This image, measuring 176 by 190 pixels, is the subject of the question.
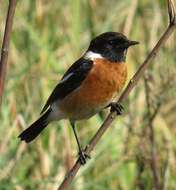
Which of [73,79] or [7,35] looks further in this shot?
[73,79]

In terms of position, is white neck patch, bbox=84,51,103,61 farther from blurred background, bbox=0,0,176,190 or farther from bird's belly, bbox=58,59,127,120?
blurred background, bbox=0,0,176,190

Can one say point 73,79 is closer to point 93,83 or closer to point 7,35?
point 93,83

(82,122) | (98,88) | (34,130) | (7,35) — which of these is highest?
(7,35)

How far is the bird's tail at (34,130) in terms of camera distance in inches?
166

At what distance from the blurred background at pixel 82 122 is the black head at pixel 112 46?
244mm

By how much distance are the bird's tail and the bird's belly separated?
14.6 inches

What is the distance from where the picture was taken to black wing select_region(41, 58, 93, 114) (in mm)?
4074

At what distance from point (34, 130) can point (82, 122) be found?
1.38 m

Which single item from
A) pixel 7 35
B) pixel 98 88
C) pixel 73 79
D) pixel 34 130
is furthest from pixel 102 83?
pixel 7 35

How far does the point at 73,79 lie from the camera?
162 inches

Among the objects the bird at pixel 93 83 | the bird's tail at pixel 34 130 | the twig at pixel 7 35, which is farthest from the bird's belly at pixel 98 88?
the twig at pixel 7 35

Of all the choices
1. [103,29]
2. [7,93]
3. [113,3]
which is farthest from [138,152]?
[113,3]

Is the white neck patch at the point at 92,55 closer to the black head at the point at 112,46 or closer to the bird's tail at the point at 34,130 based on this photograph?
the black head at the point at 112,46

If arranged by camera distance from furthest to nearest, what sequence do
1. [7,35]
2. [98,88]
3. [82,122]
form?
1. [82,122]
2. [98,88]
3. [7,35]
